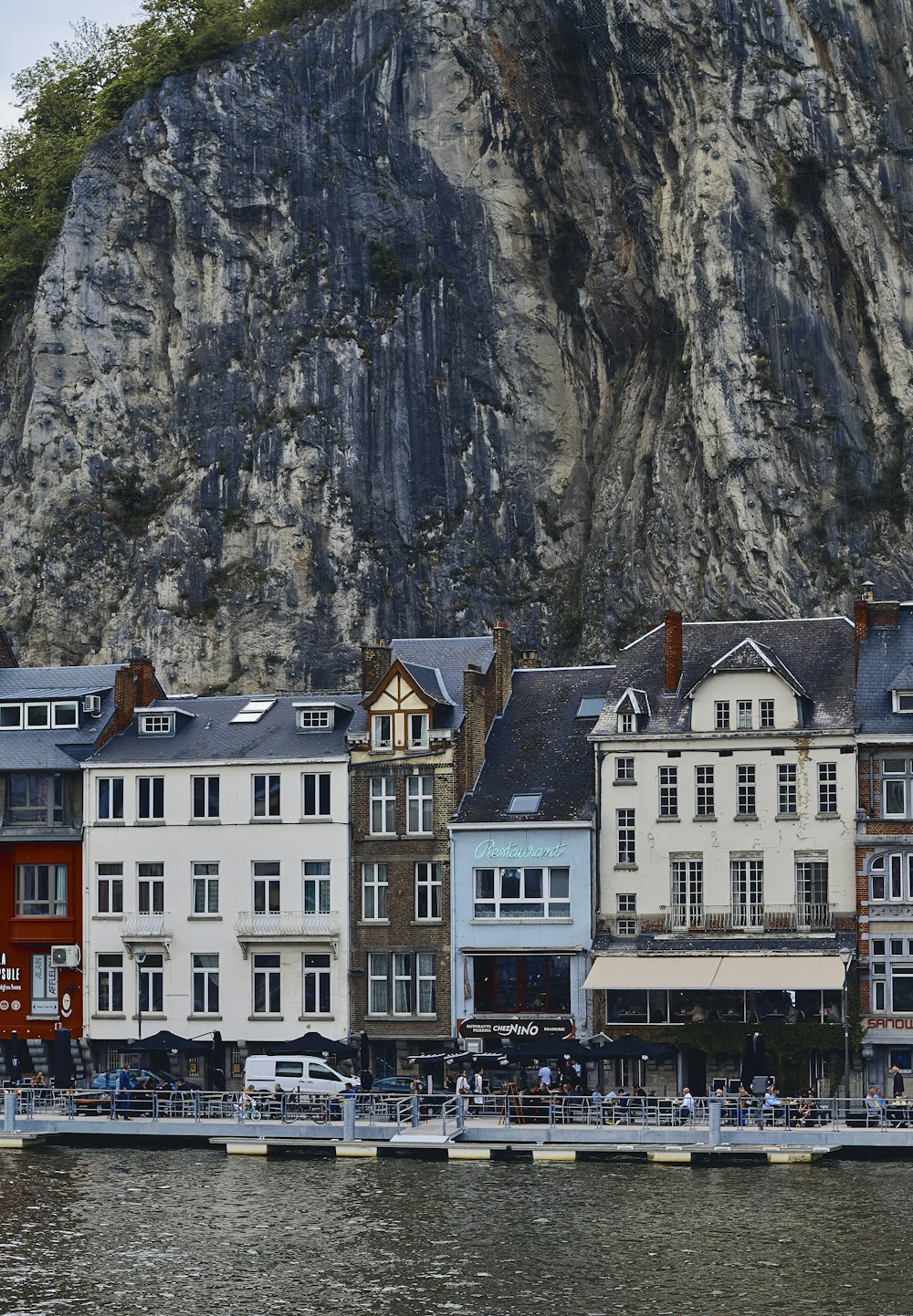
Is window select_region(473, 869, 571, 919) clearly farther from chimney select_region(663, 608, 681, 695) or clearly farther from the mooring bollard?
the mooring bollard

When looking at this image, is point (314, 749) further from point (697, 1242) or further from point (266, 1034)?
point (697, 1242)

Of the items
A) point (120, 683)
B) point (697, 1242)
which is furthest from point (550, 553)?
point (697, 1242)

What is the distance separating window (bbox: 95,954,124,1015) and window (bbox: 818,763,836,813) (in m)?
23.3

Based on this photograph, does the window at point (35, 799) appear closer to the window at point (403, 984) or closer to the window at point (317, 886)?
the window at point (317, 886)

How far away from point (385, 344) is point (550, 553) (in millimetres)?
14969

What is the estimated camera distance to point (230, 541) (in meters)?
126

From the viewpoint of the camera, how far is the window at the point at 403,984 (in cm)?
7450

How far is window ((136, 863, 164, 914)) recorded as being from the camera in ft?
256

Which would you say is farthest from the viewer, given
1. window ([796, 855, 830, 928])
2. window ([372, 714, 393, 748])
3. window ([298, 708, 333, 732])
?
window ([298, 708, 333, 732])

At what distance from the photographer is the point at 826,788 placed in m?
72.8

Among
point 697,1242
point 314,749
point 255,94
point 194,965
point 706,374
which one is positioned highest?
point 255,94

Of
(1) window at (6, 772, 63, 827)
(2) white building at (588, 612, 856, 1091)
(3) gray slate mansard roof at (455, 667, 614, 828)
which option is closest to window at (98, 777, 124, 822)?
(1) window at (6, 772, 63, 827)

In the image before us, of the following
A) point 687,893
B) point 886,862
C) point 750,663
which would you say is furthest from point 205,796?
point 886,862

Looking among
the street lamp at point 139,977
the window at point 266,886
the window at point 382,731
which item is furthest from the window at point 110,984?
the window at point 382,731
